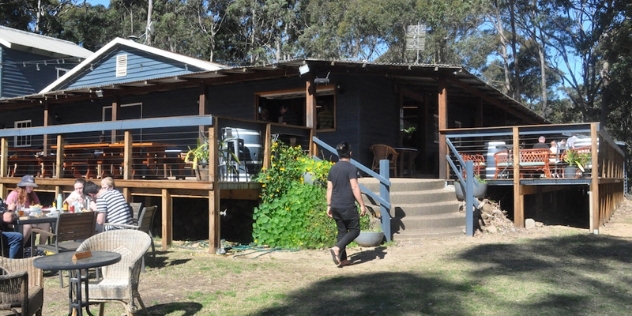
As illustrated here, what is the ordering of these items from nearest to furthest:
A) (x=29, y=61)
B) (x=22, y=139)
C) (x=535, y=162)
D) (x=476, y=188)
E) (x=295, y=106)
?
(x=476, y=188)
(x=535, y=162)
(x=295, y=106)
(x=22, y=139)
(x=29, y=61)

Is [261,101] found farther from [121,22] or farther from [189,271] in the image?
[121,22]

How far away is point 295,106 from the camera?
1489 centimetres

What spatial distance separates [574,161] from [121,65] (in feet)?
48.2

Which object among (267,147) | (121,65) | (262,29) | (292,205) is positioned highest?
(262,29)

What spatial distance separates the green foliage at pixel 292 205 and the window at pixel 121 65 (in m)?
11.1

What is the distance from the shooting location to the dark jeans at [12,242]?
23.6 ft

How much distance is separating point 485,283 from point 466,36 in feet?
107

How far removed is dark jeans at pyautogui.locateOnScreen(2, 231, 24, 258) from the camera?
7207mm

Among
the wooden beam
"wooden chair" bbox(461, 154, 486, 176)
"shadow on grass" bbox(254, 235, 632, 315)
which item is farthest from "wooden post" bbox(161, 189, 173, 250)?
the wooden beam

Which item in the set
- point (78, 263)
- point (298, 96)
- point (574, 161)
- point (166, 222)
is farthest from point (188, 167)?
point (574, 161)

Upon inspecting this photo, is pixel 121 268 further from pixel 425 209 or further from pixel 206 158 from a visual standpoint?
pixel 425 209

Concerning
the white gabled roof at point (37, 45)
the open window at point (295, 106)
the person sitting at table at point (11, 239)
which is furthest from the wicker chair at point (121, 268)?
the white gabled roof at point (37, 45)

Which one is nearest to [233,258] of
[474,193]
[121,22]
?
[474,193]

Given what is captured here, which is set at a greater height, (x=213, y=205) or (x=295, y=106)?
(x=295, y=106)
